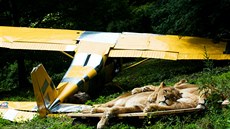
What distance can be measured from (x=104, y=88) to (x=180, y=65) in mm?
4301

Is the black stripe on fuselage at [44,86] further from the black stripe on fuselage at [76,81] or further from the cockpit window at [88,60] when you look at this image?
the cockpit window at [88,60]

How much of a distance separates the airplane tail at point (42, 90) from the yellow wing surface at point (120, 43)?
356 centimetres

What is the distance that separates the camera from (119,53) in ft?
46.0

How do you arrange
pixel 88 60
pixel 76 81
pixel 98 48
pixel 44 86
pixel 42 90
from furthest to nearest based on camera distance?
pixel 98 48
pixel 88 60
pixel 76 81
pixel 44 86
pixel 42 90

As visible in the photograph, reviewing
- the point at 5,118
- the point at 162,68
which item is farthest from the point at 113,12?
the point at 5,118

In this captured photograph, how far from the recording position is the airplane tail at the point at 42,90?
9383 mm

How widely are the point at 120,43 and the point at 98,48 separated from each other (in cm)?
91

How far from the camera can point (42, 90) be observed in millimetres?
9688

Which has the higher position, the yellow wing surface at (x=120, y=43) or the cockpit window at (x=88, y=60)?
the cockpit window at (x=88, y=60)

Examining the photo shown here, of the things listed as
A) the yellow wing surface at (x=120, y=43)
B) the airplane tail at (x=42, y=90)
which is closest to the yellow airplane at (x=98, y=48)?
the yellow wing surface at (x=120, y=43)

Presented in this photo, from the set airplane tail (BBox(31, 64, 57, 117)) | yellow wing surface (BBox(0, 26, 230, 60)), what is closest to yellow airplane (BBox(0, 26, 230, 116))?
yellow wing surface (BBox(0, 26, 230, 60))

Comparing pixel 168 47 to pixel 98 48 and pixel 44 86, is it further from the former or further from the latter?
pixel 44 86

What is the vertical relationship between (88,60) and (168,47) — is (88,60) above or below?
above

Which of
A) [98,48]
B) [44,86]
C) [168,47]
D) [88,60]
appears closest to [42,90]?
[44,86]
